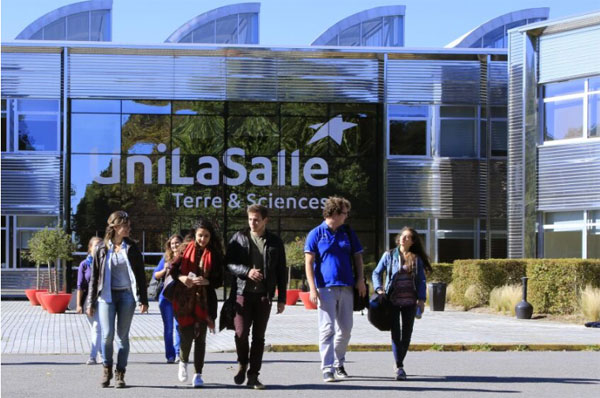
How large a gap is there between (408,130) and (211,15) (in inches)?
462

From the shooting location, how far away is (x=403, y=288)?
12.9m

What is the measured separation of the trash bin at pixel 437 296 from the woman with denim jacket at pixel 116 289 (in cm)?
1768

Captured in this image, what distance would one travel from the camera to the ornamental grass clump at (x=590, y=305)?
75.5ft

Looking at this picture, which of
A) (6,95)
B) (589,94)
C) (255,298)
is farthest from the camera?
(6,95)

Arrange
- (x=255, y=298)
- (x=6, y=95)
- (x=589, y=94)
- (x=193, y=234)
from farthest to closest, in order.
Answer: (x=6, y=95), (x=589, y=94), (x=193, y=234), (x=255, y=298)

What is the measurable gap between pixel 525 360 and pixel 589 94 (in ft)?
55.8

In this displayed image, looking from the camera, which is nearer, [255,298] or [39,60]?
[255,298]

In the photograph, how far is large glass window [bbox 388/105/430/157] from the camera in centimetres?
3774

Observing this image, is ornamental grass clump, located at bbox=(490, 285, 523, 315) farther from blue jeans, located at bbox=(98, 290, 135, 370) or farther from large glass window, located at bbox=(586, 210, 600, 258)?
blue jeans, located at bbox=(98, 290, 135, 370)

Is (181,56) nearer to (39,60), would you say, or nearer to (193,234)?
(39,60)

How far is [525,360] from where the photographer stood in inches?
602

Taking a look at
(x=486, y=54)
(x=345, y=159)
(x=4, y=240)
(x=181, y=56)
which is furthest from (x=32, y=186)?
(x=486, y=54)

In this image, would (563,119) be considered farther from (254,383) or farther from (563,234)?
(254,383)

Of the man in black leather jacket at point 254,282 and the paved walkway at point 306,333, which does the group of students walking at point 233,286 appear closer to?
the man in black leather jacket at point 254,282
